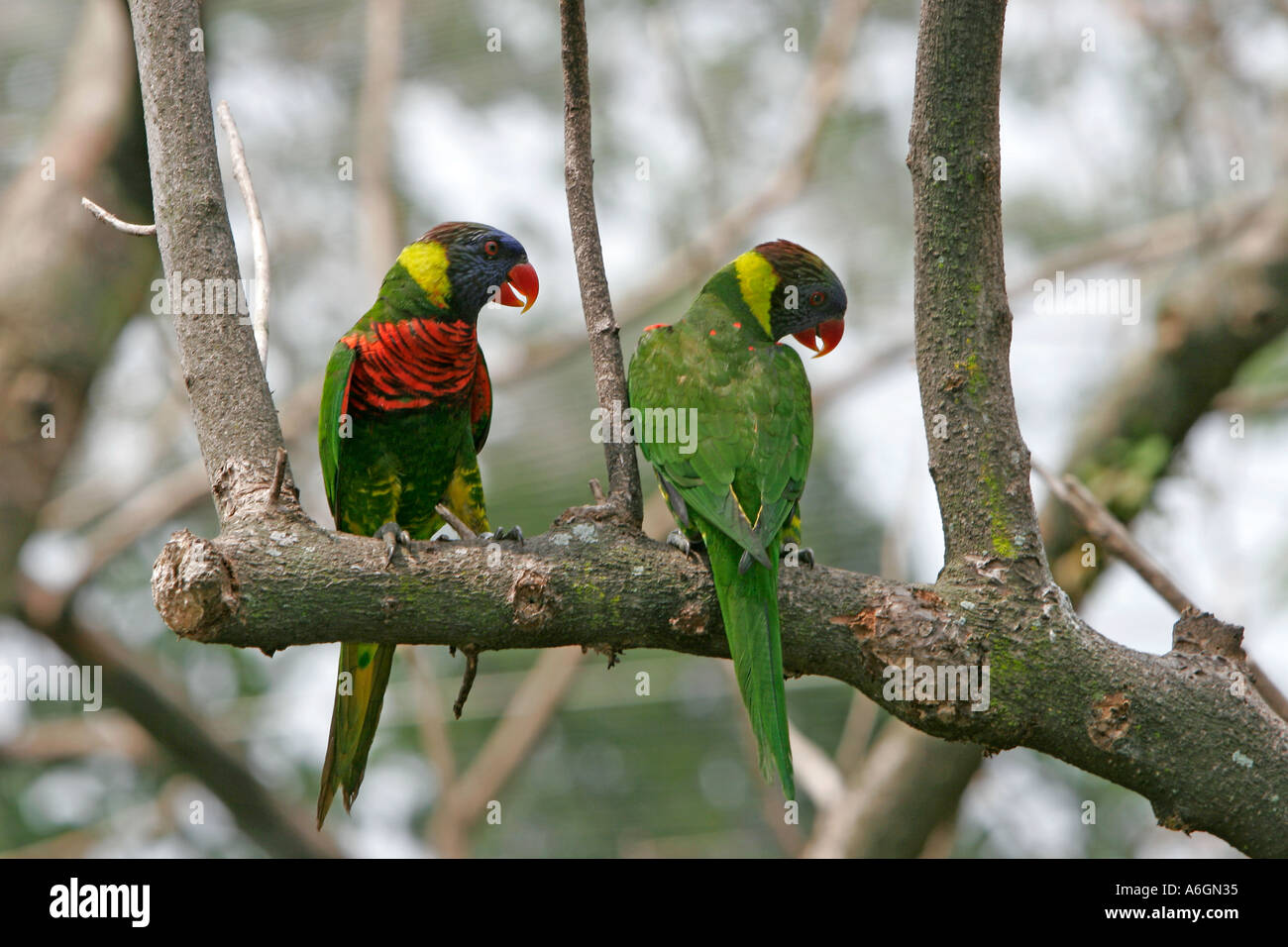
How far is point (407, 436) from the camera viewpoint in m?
3.14

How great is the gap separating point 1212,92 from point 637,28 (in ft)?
10.8

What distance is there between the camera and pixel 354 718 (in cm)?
270

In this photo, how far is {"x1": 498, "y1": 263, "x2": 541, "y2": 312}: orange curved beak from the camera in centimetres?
336

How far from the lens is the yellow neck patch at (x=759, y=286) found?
3104 millimetres

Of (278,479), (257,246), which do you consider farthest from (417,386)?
(278,479)

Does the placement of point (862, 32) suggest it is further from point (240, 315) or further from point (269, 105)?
point (240, 315)

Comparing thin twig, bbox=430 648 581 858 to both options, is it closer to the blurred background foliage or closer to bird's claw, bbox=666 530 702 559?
the blurred background foliage

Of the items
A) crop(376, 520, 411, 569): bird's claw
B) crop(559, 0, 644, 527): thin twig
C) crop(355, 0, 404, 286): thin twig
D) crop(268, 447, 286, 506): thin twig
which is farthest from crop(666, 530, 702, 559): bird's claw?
crop(355, 0, 404, 286): thin twig

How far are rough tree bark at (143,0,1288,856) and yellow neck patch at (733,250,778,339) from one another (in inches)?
35.7

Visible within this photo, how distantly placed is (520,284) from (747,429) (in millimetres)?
1146

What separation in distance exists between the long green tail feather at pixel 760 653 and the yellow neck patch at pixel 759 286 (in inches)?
48.0

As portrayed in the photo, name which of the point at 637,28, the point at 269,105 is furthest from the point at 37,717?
the point at 637,28

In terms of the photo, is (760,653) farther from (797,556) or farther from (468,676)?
(468,676)

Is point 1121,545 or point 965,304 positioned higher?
point 965,304
